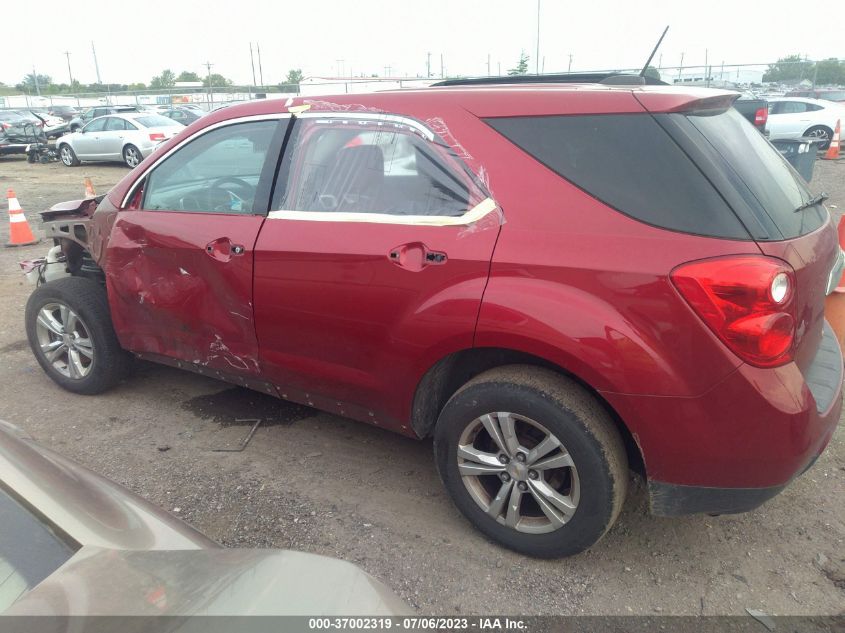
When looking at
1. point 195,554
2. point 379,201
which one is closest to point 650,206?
point 379,201

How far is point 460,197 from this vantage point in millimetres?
2555

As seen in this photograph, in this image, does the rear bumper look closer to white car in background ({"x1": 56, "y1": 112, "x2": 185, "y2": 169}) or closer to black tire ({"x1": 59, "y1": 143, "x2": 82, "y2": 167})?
white car in background ({"x1": 56, "y1": 112, "x2": 185, "y2": 169})

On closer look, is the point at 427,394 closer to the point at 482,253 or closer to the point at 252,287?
the point at 482,253

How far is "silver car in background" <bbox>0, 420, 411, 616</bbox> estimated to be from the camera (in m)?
1.25

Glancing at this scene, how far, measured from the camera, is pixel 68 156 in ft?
62.4

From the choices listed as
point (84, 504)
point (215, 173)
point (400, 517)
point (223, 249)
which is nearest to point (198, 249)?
point (223, 249)

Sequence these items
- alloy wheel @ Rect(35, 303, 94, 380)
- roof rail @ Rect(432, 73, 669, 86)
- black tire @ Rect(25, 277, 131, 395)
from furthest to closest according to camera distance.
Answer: alloy wheel @ Rect(35, 303, 94, 380) → black tire @ Rect(25, 277, 131, 395) → roof rail @ Rect(432, 73, 669, 86)

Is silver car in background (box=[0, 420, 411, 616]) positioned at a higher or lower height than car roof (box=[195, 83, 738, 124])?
lower

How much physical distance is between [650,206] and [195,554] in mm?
1771

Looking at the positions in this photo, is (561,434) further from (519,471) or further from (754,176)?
(754,176)

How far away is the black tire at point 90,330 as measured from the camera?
3951mm

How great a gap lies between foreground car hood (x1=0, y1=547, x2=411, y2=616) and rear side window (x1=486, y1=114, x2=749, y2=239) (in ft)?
5.00

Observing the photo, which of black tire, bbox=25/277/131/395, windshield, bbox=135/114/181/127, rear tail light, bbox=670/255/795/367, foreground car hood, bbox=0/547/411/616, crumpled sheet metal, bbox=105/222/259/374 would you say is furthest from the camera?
windshield, bbox=135/114/181/127

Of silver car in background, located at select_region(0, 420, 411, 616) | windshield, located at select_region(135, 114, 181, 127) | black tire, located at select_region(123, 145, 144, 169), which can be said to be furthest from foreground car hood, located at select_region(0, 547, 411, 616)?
windshield, located at select_region(135, 114, 181, 127)
